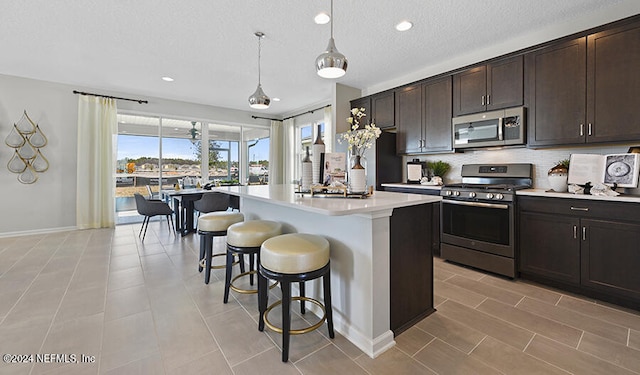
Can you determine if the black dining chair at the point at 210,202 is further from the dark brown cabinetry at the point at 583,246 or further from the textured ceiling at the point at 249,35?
the dark brown cabinetry at the point at 583,246

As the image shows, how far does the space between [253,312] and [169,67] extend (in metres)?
3.84

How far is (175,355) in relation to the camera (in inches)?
62.6

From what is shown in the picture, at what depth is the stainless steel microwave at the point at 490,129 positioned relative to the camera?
2957 millimetres

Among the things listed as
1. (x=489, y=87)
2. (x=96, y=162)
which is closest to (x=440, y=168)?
(x=489, y=87)

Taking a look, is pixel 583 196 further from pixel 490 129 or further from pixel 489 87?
pixel 489 87

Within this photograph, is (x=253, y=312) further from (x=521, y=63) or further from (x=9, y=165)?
(x=9, y=165)

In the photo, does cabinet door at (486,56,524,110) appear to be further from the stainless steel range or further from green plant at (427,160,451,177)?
green plant at (427,160,451,177)

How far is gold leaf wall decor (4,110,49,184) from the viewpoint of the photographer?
14.5 ft

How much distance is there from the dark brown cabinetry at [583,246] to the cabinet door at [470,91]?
4.31 feet

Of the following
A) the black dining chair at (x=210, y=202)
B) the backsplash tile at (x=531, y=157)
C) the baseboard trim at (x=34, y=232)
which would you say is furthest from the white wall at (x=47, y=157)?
the backsplash tile at (x=531, y=157)

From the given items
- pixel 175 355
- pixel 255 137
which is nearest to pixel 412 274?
pixel 175 355

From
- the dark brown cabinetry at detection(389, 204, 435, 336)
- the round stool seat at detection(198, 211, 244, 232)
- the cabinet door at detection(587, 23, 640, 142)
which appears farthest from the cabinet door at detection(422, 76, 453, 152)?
the round stool seat at detection(198, 211, 244, 232)

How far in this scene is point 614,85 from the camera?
7.72ft

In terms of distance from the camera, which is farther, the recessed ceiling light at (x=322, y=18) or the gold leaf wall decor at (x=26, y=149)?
the gold leaf wall decor at (x=26, y=149)
